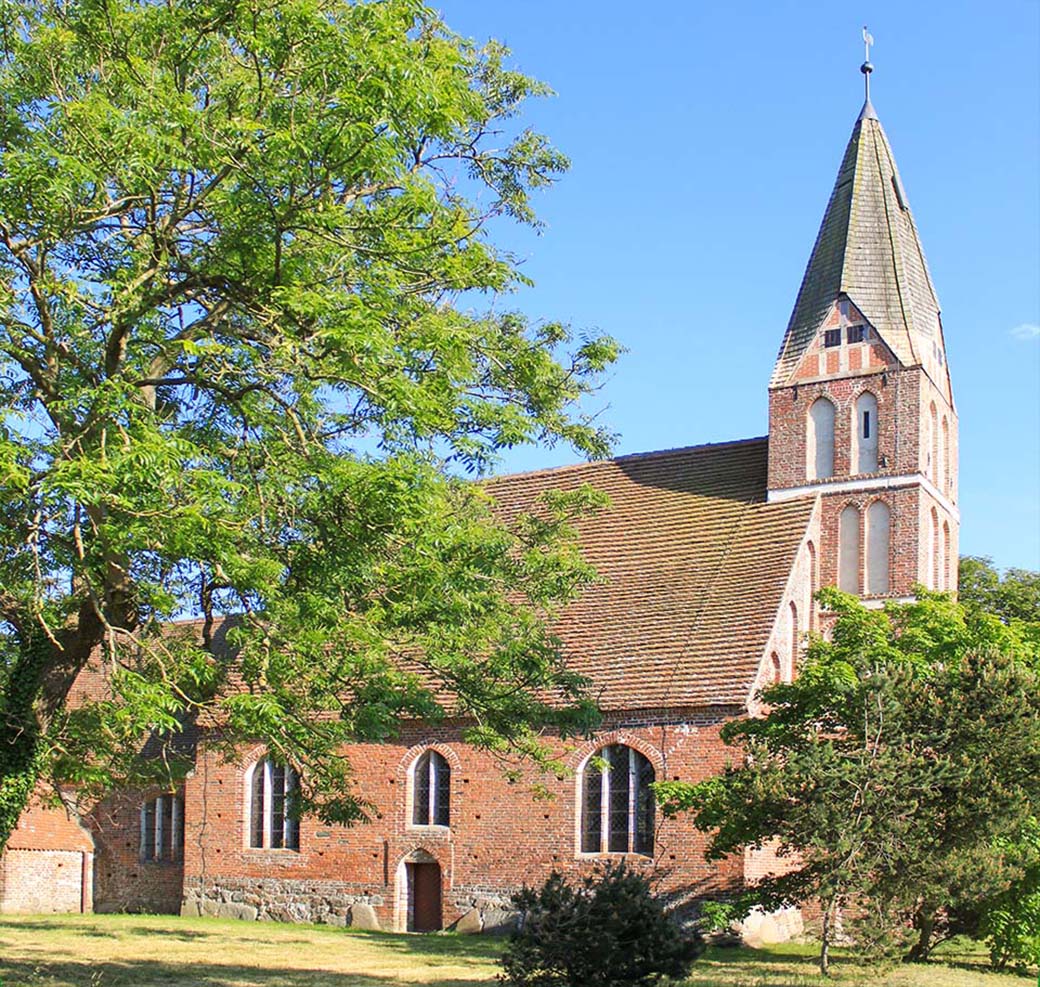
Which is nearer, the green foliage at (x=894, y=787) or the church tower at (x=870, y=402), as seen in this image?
the green foliage at (x=894, y=787)

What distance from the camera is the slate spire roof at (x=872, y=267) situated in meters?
31.8

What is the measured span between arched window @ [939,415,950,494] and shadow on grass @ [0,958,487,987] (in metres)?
18.8

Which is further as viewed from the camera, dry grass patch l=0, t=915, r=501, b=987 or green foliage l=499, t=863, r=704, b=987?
dry grass patch l=0, t=915, r=501, b=987

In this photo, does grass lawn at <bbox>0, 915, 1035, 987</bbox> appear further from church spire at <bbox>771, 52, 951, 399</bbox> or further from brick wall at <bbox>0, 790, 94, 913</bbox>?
church spire at <bbox>771, 52, 951, 399</bbox>

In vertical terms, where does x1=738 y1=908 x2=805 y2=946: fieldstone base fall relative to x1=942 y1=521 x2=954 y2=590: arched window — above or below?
below

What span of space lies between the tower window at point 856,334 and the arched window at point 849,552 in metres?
3.89

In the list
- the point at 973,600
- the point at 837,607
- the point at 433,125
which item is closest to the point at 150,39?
the point at 433,125

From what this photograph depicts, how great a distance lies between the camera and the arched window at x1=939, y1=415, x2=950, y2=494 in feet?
106

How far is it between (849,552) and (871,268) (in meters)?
6.82

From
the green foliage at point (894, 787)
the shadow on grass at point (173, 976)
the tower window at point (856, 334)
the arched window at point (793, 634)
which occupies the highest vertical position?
the tower window at point (856, 334)

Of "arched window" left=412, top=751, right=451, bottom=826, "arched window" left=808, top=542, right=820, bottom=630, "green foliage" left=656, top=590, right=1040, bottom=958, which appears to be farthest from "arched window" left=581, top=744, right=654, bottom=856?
"green foliage" left=656, top=590, right=1040, bottom=958

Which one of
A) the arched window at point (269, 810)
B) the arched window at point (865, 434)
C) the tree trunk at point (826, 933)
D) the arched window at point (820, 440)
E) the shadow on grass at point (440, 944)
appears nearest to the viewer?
the tree trunk at point (826, 933)

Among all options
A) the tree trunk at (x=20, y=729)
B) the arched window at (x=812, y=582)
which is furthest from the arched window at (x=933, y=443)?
the tree trunk at (x=20, y=729)

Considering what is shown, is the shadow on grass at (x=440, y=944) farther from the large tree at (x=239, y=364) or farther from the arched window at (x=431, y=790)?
the large tree at (x=239, y=364)
